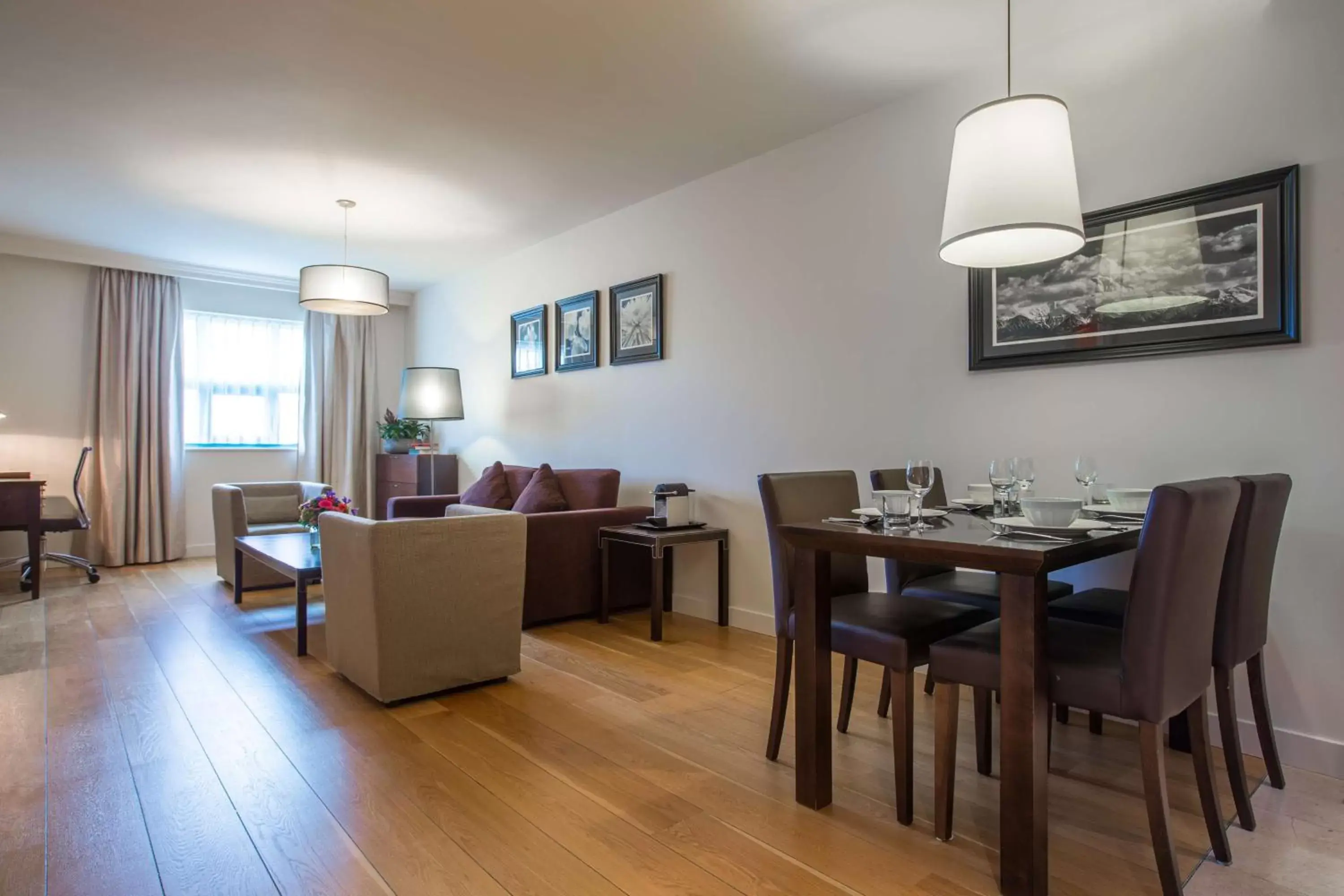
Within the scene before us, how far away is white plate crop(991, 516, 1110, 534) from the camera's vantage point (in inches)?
66.6

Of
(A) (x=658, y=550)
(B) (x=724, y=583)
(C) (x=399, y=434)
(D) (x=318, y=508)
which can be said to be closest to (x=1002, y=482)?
(A) (x=658, y=550)

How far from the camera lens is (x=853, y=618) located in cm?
199

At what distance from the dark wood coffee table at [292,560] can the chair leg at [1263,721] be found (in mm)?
3124

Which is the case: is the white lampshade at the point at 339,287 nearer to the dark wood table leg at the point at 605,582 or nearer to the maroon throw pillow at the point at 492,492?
the maroon throw pillow at the point at 492,492

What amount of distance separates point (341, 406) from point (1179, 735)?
6628mm

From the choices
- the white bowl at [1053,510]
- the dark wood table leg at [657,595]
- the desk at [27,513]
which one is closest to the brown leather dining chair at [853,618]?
the white bowl at [1053,510]

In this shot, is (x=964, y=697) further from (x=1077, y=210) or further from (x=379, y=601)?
(x=379, y=601)

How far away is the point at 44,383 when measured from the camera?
5.52m

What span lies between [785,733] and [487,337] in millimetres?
4603

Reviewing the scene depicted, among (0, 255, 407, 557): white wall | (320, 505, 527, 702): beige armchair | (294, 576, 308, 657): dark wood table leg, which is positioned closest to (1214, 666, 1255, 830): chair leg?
A: (320, 505, 527, 702): beige armchair

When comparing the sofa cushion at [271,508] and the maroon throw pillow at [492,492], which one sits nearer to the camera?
the maroon throw pillow at [492,492]

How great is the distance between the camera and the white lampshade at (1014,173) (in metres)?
1.80

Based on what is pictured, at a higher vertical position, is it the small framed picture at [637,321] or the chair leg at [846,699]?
the small framed picture at [637,321]

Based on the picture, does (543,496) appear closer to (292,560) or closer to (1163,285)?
(292,560)
